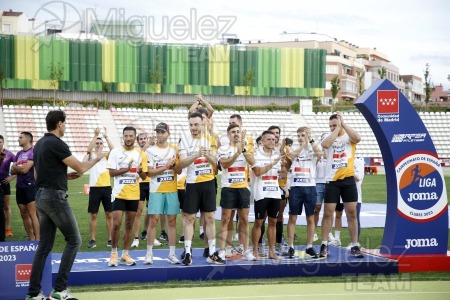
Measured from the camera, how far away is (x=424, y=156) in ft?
35.0

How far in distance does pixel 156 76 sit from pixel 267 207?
Answer: 1881 inches

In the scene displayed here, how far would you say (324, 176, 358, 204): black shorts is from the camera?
10711 millimetres

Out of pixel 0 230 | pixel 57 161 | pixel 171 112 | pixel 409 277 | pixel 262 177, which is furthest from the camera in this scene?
pixel 171 112

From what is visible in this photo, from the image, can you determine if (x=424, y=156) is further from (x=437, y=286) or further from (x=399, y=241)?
(x=437, y=286)

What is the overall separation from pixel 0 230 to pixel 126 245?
9.12 ft

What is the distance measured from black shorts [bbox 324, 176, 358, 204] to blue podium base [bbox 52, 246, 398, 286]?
2.78 ft

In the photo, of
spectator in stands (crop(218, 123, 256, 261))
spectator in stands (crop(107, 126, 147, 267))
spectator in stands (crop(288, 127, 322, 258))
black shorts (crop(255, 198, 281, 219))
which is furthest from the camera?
spectator in stands (crop(288, 127, 322, 258))

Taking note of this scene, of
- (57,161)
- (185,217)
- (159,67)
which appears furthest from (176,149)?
(159,67)

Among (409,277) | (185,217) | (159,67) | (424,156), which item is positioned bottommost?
(409,277)

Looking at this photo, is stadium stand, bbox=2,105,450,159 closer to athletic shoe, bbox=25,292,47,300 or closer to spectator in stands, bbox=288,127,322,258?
spectator in stands, bbox=288,127,322,258

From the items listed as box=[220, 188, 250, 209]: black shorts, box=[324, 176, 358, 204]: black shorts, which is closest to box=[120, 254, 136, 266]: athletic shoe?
box=[220, 188, 250, 209]: black shorts

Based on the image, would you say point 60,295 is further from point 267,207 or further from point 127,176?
point 267,207

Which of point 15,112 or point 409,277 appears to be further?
point 15,112

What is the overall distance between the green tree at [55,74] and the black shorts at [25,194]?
42.3 metres
